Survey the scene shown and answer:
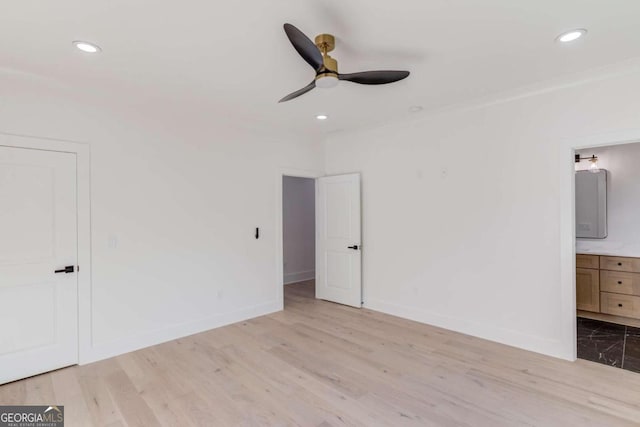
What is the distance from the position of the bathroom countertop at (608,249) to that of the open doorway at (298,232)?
4400 mm

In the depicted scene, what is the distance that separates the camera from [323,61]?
219 cm

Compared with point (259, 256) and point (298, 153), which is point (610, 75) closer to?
point (298, 153)

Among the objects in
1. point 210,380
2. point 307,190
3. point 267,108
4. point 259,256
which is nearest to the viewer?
point 210,380

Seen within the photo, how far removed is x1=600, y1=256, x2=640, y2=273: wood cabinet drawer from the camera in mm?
3898

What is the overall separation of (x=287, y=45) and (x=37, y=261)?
2913mm

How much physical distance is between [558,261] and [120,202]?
14.6 ft

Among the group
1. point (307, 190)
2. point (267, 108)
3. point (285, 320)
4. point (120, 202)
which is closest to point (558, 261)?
point (285, 320)

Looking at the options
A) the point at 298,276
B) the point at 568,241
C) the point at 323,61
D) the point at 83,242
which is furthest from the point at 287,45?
the point at 298,276

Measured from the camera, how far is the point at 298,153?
5.04 metres

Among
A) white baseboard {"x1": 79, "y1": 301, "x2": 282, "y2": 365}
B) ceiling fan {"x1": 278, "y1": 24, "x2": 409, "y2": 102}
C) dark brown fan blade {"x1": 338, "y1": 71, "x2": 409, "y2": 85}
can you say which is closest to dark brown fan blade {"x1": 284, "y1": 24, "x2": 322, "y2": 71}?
ceiling fan {"x1": 278, "y1": 24, "x2": 409, "y2": 102}

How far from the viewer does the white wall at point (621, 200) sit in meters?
4.23

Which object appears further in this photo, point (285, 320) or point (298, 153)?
point (298, 153)

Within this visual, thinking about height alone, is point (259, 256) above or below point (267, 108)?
below

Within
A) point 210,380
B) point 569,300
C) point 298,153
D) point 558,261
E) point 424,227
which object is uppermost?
point 298,153
